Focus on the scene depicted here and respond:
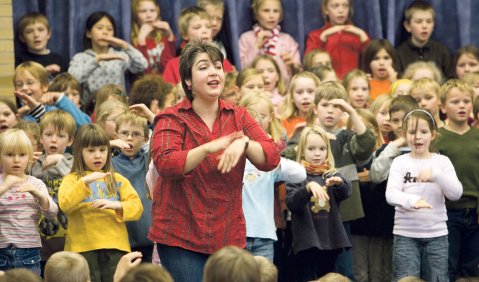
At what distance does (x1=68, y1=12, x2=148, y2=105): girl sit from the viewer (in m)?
9.77

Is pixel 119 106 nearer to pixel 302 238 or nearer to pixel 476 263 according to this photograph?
pixel 302 238

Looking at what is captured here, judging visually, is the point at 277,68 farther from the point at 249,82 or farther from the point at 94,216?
the point at 94,216

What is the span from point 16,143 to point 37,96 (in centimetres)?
168

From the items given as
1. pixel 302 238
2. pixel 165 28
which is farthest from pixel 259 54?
pixel 302 238

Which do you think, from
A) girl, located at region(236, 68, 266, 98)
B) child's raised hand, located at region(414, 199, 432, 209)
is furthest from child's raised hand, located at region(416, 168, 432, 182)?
girl, located at region(236, 68, 266, 98)

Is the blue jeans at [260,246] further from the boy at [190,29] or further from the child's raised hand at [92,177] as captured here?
the boy at [190,29]

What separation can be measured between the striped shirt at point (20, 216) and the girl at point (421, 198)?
2.28 metres

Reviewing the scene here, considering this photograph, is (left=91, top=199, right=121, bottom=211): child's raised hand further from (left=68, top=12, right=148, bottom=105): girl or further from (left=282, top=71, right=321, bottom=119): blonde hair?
(left=68, top=12, right=148, bottom=105): girl

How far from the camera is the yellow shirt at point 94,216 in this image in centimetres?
726

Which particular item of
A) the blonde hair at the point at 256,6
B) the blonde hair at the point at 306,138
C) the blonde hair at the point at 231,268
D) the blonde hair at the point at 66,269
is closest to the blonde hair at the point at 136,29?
the blonde hair at the point at 256,6

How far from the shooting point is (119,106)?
8.30 m

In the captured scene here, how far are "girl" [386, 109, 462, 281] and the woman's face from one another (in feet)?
7.07

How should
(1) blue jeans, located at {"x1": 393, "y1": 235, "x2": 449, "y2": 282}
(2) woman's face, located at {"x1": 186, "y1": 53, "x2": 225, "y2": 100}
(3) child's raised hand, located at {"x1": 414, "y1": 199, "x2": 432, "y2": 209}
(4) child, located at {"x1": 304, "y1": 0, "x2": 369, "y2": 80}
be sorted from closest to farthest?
(2) woman's face, located at {"x1": 186, "y1": 53, "x2": 225, "y2": 100}, (3) child's raised hand, located at {"x1": 414, "y1": 199, "x2": 432, "y2": 209}, (1) blue jeans, located at {"x1": 393, "y1": 235, "x2": 449, "y2": 282}, (4) child, located at {"x1": 304, "y1": 0, "x2": 369, "y2": 80}

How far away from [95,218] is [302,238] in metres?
1.44
